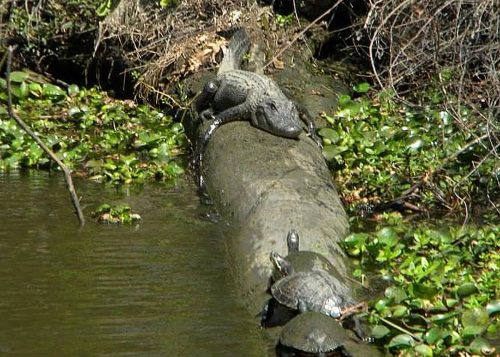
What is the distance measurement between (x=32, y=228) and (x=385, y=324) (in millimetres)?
3285

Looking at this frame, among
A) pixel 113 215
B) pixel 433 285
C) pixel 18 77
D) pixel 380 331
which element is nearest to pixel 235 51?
pixel 18 77

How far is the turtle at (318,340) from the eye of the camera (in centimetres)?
606

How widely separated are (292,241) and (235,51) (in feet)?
15.3

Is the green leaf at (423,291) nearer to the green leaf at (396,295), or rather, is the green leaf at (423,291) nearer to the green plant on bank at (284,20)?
the green leaf at (396,295)

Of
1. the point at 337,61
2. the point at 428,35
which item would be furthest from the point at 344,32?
the point at 428,35

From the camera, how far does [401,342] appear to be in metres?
6.15

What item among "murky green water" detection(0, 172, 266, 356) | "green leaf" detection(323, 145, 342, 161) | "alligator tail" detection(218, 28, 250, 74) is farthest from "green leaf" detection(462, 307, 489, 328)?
"alligator tail" detection(218, 28, 250, 74)

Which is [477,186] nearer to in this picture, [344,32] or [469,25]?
[469,25]

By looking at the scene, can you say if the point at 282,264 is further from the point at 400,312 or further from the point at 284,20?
the point at 284,20

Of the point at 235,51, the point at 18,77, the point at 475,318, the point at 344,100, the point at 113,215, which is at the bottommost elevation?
the point at 18,77

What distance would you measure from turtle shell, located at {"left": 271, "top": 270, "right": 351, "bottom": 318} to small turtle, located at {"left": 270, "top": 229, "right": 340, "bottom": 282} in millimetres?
143

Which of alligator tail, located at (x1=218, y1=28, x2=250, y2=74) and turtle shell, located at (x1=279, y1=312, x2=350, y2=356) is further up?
turtle shell, located at (x1=279, y1=312, x2=350, y2=356)

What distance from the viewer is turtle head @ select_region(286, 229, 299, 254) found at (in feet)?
23.6

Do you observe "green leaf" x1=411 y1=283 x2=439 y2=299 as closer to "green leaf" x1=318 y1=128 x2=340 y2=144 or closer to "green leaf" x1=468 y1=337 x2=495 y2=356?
"green leaf" x1=468 y1=337 x2=495 y2=356
